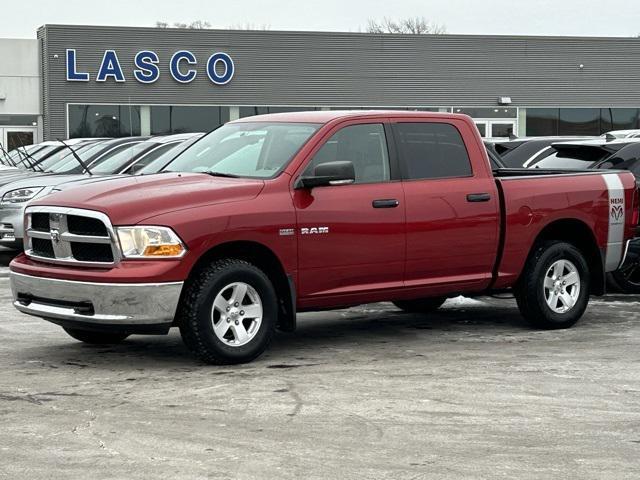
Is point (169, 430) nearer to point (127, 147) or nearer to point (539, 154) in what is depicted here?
point (539, 154)

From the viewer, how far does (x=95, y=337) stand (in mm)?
9617

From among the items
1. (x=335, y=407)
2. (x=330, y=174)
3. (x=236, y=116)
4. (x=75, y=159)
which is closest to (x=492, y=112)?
(x=236, y=116)

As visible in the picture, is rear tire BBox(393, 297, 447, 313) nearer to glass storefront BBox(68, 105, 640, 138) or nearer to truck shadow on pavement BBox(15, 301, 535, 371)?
truck shadow on pavement BBox(15, 301, 535, 371)

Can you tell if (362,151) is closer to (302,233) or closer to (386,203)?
(386,203)

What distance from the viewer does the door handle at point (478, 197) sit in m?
9.87

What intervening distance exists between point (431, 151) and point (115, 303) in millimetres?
3023

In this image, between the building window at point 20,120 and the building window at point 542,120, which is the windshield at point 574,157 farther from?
the building window at point 542,120

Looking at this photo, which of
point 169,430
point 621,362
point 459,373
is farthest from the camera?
point 621,362

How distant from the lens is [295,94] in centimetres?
4441

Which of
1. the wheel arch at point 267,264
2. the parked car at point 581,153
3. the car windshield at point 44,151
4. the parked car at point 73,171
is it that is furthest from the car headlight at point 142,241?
the car windshield at point 44,151

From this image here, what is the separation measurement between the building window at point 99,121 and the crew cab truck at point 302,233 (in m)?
32.2

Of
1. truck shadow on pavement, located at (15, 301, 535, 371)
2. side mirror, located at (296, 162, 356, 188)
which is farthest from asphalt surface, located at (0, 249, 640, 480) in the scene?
side mirror, located at (296, 162, 356, 188)

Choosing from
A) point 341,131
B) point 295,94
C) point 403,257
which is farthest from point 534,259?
point 295,94

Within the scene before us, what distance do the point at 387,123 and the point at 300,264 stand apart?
4.83 ft
